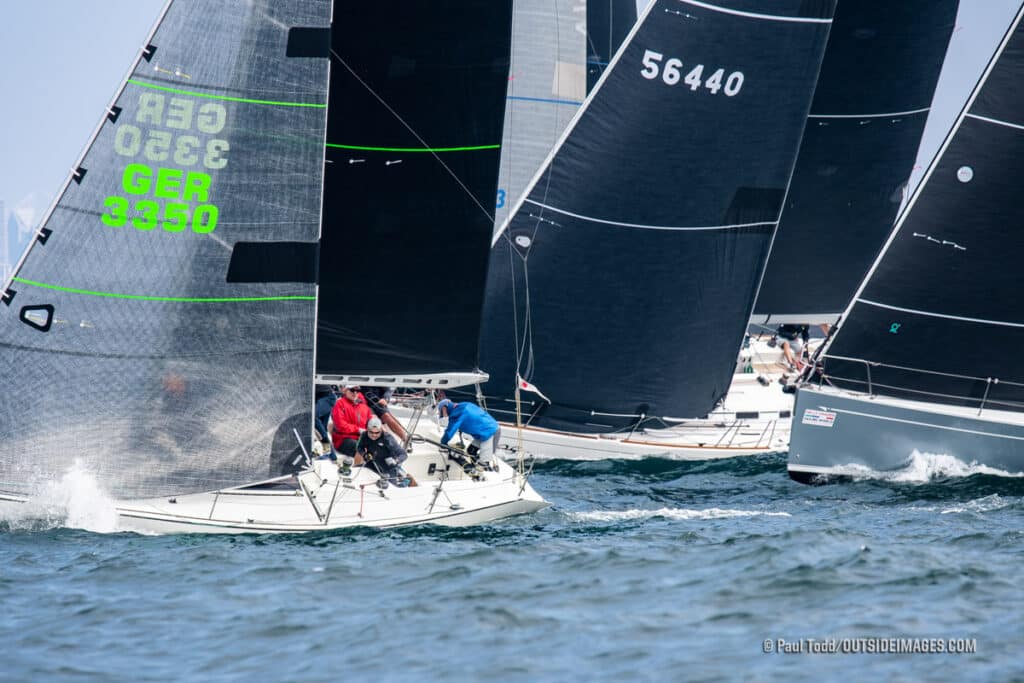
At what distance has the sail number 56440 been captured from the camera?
19.4 m

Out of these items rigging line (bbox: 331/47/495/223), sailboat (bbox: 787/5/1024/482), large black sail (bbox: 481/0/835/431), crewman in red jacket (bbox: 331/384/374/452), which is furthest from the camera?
large black sail (bbox: 481/0/835/431)

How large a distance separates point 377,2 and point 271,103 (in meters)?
1.77

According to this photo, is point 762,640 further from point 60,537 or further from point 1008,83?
point 1008,83

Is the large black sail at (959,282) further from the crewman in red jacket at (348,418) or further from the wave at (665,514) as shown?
the crewman in red jacket at (348,418)

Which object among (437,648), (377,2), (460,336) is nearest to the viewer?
(437,648)

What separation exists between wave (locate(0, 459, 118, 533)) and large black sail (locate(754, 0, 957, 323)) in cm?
1501

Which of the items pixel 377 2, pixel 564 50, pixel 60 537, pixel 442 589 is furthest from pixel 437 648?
pixel 564 50

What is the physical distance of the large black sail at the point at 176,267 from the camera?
1274 cm

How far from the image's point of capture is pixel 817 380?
18.0 meters

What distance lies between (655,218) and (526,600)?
10347 mm

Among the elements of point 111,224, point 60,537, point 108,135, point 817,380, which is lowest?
point 60,537

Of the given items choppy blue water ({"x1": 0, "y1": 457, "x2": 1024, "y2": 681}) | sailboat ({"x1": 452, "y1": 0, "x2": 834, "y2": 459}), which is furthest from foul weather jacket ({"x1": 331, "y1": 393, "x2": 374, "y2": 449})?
sailboat ({"x1": 452, "y1": 0, "x2": 834, "y2": 459})

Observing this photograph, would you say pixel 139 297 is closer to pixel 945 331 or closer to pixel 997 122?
pixel 945 331

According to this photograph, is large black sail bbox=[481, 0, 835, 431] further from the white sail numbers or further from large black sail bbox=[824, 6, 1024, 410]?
the white sail numbers
